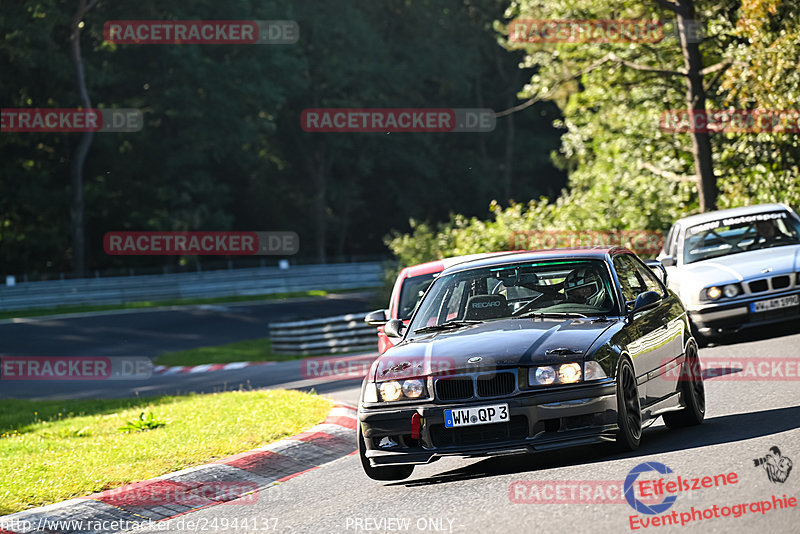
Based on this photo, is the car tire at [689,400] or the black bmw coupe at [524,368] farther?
the car tire at [689,400]

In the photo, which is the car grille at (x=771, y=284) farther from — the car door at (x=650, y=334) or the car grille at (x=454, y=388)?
the car grille at (x=454, y=388)

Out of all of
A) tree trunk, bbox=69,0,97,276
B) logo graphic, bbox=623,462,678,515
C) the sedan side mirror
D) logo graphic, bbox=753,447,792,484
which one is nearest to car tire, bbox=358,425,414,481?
logo graphic, bbox=623,462,678,515

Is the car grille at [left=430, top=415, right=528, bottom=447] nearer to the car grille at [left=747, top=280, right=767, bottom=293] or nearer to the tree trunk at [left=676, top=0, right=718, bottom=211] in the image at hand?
the car grille at [left=747, top=280, right=767, bottom=293]

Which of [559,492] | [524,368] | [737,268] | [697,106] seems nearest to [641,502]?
[559,492]

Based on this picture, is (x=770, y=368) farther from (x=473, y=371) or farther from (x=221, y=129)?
(x=221, y=129)

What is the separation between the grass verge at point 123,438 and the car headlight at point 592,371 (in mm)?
3372

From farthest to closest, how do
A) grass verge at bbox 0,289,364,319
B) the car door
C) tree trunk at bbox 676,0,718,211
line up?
grass verge at bbox 0,289,364,319 < tree trunk at bbox 676,0,718,211 < the car door

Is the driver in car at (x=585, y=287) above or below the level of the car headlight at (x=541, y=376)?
above

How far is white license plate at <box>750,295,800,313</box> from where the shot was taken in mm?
13984

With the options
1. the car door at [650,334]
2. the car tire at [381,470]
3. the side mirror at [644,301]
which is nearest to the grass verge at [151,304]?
the car door at [650,334]

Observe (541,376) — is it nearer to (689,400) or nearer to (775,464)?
(775,464)

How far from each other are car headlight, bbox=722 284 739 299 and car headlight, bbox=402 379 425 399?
296 inches

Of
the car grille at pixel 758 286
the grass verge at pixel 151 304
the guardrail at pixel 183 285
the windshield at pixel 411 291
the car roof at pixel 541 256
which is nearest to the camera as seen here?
the car roof at pixel 541 256

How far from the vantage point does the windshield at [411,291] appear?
12617mm
